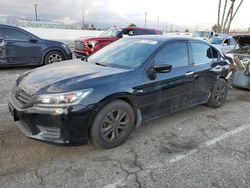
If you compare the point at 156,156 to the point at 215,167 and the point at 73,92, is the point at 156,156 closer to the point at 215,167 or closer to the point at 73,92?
the point at 215,167

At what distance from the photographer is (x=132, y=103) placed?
3146mm

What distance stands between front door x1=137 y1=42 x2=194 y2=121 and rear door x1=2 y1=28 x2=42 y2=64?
575 centimetres

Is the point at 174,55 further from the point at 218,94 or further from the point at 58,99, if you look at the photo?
the point at 58,99

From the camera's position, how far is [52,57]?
823cm

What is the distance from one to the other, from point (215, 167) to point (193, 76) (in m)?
1.77

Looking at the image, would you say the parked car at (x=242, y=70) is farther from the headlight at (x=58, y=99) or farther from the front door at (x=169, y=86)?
the headlight at (x=58, y=99)

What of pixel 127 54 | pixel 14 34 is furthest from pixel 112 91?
pixel 14 34

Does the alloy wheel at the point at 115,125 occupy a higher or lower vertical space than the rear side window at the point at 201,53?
lower

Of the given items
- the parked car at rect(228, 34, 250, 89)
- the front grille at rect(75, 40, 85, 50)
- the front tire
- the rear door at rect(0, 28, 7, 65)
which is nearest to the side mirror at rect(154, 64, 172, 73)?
the front tire

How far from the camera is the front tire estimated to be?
283cm

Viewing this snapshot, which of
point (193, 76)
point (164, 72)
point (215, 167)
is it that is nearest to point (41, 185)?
point (215, 167)

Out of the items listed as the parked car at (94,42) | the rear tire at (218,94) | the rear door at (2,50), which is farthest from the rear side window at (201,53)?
the rear door at (2,50)

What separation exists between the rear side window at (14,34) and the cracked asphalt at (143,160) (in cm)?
450

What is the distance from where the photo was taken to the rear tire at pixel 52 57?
318 inches
